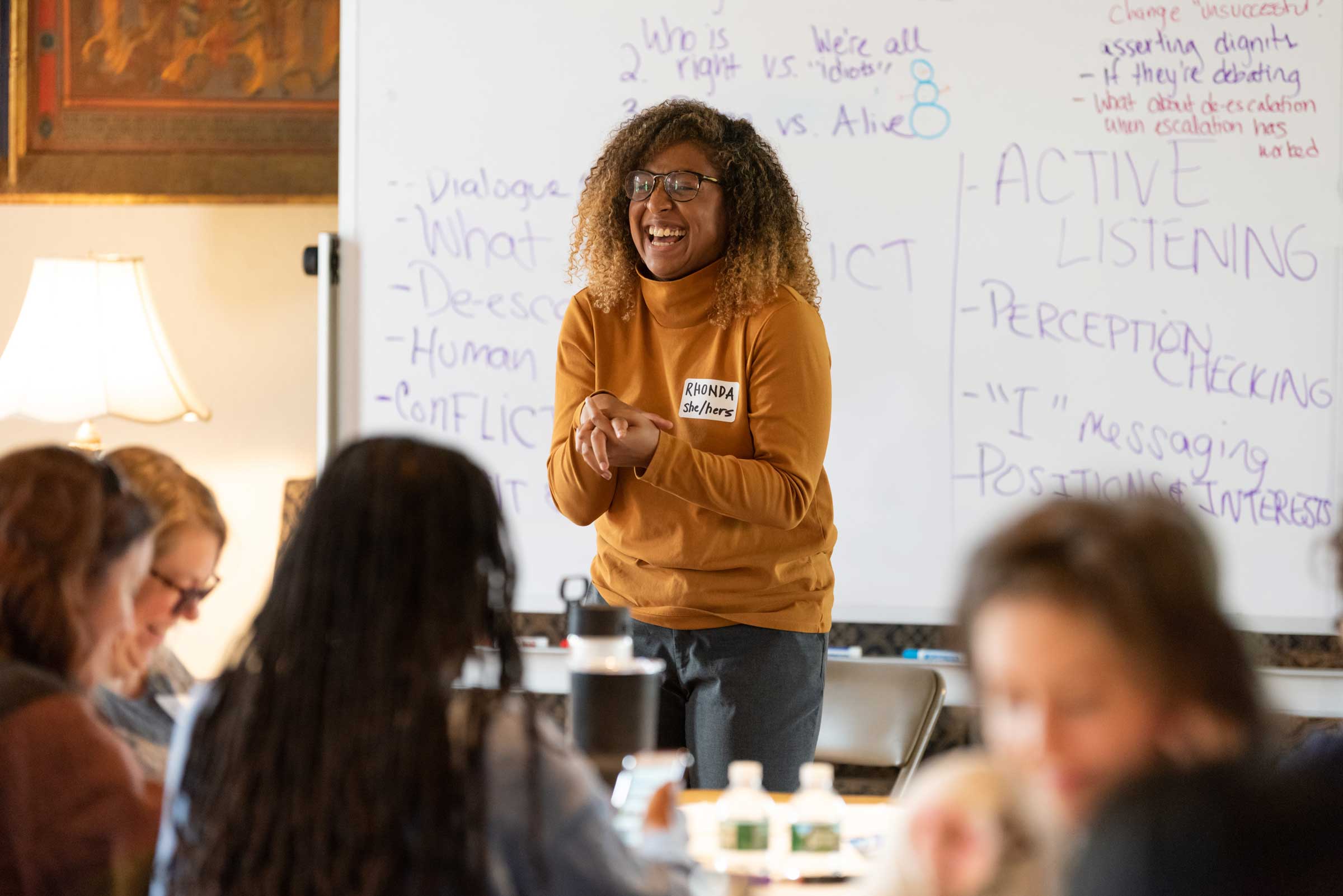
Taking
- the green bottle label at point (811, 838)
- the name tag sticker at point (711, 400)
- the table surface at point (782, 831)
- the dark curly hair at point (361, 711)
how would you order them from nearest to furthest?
the dark curly hair at point (361, 711)
the table surface at point (782, 831)
the green bottle label at point (811, 838)
the name tag sticker at point (711, 400)

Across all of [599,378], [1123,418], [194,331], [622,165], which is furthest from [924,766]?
[194,331]

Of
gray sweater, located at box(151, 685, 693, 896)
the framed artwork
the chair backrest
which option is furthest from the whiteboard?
gray sweater, located at box(151, 685, 693, 896)

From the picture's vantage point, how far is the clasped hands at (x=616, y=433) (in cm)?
198

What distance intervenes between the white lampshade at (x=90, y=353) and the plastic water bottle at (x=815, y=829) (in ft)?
6.12

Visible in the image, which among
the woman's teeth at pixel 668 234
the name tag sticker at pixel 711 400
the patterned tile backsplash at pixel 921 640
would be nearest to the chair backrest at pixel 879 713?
the patterned tile backsplash at pixel 921 640

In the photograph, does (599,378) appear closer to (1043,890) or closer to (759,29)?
(759,29)

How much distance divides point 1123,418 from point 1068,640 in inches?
80.5

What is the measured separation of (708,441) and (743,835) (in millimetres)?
822

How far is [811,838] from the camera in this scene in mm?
1449

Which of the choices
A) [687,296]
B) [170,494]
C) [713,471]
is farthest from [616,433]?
[170,494]

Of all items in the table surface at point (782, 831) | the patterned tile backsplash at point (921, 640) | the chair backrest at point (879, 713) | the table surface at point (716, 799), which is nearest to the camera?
the table surface at point (782, 831)

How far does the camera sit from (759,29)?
2.88 m

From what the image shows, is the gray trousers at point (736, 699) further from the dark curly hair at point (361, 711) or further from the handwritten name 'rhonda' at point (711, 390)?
the dark curly hair at point (361, 711)

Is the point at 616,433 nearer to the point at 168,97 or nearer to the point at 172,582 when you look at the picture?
the point at 172,582
